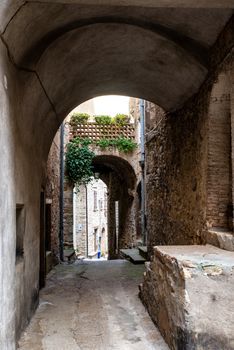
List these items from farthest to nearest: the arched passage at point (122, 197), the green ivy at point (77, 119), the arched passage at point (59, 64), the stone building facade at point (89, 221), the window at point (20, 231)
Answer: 1. the stone building facade at point (89, 221)
2. the arched passage at point (122, 197)
3. the green ivy at point (77, 119)
4. the window at point (20, 231)
5. the arched passage at point (59, 64)

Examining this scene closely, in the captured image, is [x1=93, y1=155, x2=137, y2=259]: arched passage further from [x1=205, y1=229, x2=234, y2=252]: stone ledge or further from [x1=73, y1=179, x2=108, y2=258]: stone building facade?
[x1=205, y1=229, x2=234, y2=252]: stone ledge

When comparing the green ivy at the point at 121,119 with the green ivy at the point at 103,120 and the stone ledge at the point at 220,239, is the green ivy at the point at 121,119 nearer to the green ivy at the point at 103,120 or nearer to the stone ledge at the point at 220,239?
the green ivy at the point at 103,120

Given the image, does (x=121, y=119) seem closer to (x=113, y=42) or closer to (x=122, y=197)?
(x=122, y=197)

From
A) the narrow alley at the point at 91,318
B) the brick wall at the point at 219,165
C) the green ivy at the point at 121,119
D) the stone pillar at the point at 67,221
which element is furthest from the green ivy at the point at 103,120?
the brick wall at the point at 219,165

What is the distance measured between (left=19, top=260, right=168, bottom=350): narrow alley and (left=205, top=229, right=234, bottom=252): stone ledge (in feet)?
3.99

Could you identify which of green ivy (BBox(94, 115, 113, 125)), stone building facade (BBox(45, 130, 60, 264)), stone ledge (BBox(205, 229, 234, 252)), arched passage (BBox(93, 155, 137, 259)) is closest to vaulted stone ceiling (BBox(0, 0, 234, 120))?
stone ledge (BBox(205, 229, 234, 252))

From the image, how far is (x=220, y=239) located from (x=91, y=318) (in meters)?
1.89

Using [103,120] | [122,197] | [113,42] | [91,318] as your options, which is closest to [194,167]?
[113,42]

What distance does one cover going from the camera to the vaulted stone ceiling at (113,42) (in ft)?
10.5

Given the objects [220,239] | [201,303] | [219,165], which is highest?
[219,165]

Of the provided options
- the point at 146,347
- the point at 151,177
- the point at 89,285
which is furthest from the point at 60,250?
the point at 146,347

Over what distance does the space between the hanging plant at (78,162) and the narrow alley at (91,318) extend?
600cm

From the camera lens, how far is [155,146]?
30.6 ft

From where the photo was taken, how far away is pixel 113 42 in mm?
5078
